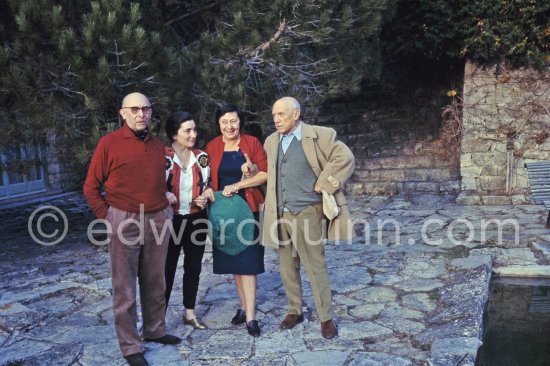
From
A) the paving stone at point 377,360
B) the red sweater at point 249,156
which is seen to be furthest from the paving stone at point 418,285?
the red sweater at point 249,156

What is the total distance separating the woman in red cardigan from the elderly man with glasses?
0.46 m

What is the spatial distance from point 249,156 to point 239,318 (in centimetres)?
119

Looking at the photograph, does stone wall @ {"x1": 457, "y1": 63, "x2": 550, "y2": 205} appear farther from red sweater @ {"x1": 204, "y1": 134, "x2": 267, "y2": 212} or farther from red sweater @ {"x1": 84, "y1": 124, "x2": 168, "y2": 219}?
red sweater @ {"x1": 84, "y1": 124, "x2": 168, "y2": 219}

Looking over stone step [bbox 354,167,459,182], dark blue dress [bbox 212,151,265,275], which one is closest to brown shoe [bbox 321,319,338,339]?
dark blue dress [bbox 212,151,265,275]

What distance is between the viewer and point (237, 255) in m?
3.53

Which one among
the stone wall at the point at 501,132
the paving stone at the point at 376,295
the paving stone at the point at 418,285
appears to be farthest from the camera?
the stone wall at the point at 501,132

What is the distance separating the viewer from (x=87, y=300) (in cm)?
444

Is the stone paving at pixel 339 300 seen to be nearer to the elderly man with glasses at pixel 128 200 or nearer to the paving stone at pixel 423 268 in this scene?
the paving stone at pixel 423 268

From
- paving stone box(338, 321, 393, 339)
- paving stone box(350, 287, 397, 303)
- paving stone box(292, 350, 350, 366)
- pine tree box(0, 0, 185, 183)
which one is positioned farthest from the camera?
pine tree box(0, 0, 185, 183)

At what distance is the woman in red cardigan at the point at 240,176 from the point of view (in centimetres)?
343

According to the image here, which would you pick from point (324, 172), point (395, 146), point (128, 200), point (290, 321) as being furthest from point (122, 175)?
point (395, 146)

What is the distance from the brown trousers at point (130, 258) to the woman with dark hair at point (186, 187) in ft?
0.62

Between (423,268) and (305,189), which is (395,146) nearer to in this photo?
(423,268)

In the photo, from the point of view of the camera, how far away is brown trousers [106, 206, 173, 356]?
10.0 ft
